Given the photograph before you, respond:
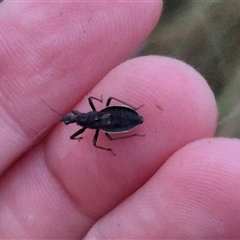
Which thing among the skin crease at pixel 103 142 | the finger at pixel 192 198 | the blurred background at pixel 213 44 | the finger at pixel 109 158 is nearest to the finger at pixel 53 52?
the skin crease at pixel 103 142

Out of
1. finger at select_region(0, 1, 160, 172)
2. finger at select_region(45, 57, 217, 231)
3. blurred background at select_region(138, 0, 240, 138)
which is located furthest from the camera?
blurred background at select_region(138, 0, 240, 138)

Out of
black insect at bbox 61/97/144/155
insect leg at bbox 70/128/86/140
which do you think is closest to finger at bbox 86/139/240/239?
black insect at bbox 61/97/144/155

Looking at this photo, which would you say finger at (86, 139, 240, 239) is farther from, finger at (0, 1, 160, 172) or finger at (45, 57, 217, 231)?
finger at (0, 1, 160, 172)

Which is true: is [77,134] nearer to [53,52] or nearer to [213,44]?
[53,52]

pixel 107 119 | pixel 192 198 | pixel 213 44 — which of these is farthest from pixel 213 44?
pixel 192 198

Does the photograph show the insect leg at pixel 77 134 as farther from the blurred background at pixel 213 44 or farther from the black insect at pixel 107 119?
the blurred background at pixel 213 44

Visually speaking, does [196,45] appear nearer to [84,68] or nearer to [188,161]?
[84,68]
